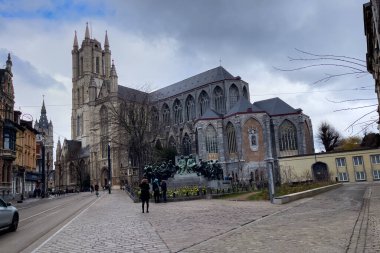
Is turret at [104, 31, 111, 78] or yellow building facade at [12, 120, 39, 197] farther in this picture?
turret at [104, 31, 111, 78]

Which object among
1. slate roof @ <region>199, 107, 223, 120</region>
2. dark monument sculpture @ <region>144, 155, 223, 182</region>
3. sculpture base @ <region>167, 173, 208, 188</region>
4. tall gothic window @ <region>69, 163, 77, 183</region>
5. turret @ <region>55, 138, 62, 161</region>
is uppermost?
slate roof @ <region>199, 107, 223, 120</region>

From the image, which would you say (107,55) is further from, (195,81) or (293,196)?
(293,196)

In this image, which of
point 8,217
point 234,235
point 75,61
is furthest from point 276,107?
point 234,235

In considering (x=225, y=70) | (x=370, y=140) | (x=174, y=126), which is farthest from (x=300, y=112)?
(x=174, y=126)

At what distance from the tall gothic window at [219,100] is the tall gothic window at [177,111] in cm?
936

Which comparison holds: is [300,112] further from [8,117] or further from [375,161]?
[8,117]

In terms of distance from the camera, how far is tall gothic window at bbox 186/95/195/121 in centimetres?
7643

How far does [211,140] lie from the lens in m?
64.8

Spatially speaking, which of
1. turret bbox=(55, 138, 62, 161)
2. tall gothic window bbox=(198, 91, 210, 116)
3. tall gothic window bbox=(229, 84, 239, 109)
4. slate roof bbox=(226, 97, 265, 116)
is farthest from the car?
turret bbox=(55, 138, 62, 161)

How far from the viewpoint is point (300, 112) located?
2498 inches

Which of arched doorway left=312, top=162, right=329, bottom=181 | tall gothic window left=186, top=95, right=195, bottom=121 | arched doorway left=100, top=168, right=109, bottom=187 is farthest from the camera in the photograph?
arched doorway left=100, top=168, right=109, bottom=187

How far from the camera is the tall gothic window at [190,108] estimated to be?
76.4 m

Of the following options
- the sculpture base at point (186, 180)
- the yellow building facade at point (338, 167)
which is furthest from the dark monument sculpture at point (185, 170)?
the yellow building facade at point (338, 167)

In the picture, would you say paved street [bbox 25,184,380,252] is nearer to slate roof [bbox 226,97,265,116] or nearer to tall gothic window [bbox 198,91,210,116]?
slate roof [bbox 226,97,265,116]
